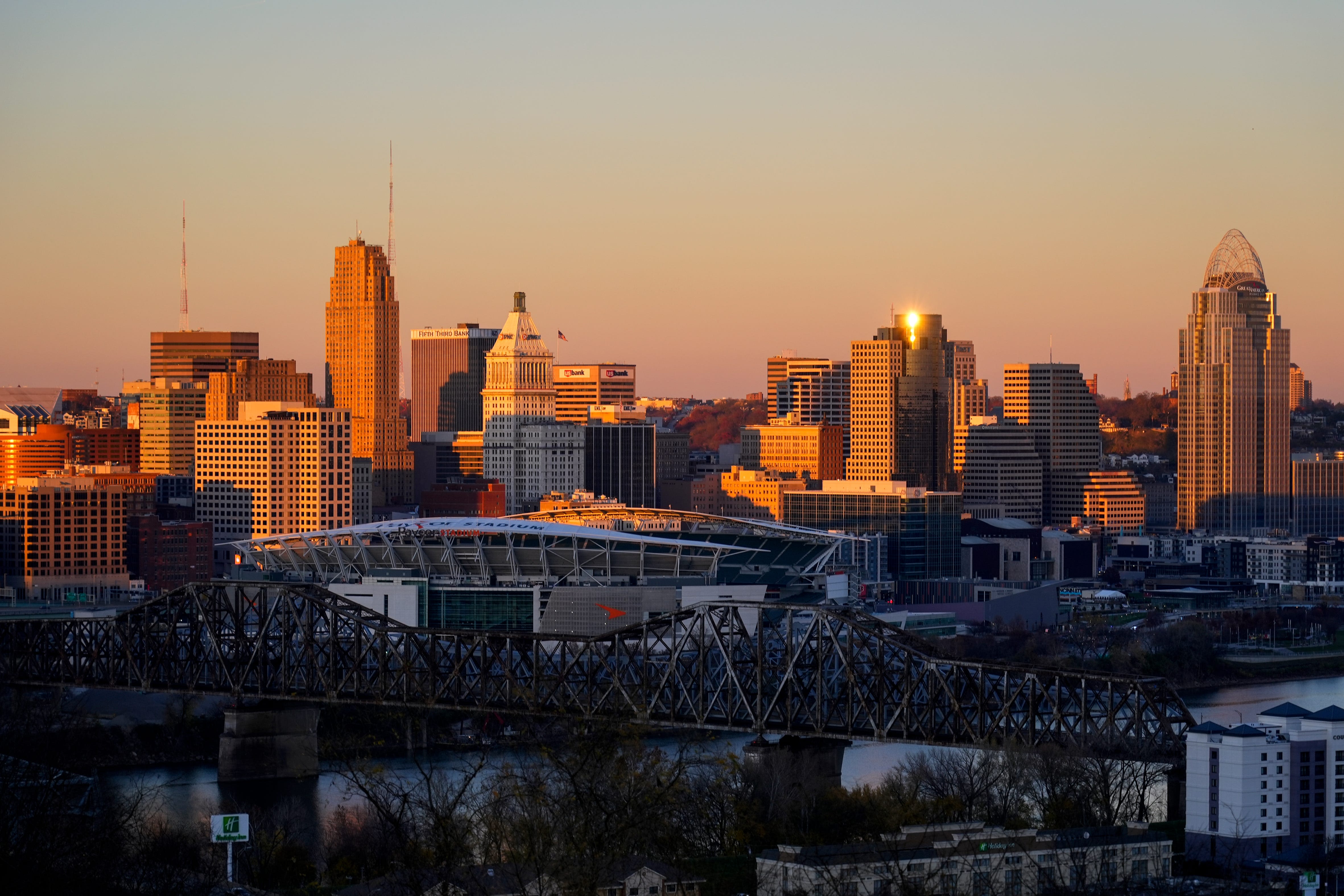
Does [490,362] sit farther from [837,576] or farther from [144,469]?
[837,576]

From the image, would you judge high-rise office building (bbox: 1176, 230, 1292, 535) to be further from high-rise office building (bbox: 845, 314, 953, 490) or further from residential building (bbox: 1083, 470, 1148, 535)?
high-rise office building (bbox: 845, 314, 953, 490)

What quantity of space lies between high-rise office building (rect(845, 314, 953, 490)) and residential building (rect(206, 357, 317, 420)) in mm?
37479

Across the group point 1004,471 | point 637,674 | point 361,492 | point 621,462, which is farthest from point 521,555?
point 1004,471

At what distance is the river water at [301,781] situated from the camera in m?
60.9

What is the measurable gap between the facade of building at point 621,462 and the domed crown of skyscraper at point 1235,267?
44106 millimetres

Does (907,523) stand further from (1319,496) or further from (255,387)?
(1319,496)

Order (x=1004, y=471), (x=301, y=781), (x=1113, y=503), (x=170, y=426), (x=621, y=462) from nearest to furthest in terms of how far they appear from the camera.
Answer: (x=301, y=781)
(x=170, y=426)
(x=621, y=462)
(x=1004, y=471)
(x=1113, y=503)

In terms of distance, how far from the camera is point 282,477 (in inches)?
5896

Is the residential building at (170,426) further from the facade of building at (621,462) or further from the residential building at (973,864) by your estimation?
the residential building at (973,864)

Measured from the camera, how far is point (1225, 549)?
160 m

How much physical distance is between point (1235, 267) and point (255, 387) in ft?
234

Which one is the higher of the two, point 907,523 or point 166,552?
point 907,523

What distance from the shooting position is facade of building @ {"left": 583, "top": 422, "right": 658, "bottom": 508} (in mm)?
170125

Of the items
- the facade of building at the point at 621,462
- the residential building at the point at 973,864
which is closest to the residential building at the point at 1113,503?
the facade of building at the point at 621,462
